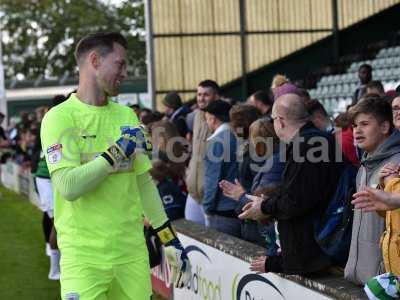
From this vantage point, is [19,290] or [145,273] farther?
[19,290]

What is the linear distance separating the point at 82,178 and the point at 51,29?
5709 cm

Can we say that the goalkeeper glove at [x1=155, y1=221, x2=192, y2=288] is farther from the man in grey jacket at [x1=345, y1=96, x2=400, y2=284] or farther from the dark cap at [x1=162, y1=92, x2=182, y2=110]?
the dark cap at [x1=162, y1=92, x2=182, y2=110]

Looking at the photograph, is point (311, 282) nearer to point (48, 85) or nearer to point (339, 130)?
point (339, 130)

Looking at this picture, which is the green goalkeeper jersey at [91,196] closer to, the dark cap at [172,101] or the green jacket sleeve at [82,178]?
the green jacket sleeve at [82,178]

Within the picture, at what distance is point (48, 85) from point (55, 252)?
113ft

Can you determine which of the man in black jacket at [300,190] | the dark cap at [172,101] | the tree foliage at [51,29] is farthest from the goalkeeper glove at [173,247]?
the tree foliage at [51,29]

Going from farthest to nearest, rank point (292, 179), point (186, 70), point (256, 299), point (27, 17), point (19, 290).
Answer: point (27, 17), point (186, 70), point (19, 290), point (256, 299), point (292, 179)

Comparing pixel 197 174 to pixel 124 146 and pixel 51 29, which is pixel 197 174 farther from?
pixel 51 29

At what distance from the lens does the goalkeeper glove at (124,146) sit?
4.81 meters

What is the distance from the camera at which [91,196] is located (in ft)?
16.5

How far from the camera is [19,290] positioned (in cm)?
1043

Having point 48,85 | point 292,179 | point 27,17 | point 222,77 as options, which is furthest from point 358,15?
point 27,17

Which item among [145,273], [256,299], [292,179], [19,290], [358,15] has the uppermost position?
[358,15]

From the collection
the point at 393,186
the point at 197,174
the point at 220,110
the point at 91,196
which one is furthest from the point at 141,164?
the point at 197,174
